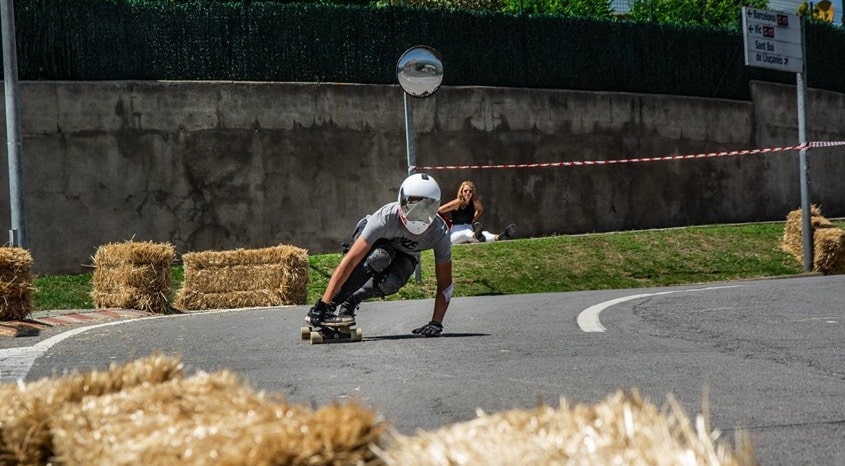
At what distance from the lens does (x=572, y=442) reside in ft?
8.54

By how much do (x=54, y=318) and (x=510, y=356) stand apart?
697 cm

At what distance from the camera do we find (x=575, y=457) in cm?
251

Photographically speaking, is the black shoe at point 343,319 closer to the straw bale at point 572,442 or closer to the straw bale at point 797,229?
the straw bale at point 572,442

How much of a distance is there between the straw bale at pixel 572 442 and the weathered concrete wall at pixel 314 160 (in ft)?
60.7

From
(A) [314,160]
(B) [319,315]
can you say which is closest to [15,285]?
(B) [319,315]

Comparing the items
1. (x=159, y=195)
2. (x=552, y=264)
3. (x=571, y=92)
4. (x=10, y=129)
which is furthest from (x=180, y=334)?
(x=571, y=92)

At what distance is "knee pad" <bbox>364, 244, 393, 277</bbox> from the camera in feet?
33.9

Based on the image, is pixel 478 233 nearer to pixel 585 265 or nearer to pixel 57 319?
pixel 585 265

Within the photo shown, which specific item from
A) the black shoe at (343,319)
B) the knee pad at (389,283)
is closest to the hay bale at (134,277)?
the black shoe at (343,319)

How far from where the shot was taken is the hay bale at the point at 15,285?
508 inches

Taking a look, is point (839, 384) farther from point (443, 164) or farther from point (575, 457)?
point (443, 164)

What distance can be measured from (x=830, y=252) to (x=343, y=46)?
9.03 metres

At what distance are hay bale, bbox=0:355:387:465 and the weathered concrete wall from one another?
1712 cm

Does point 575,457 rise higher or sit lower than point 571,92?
lower
